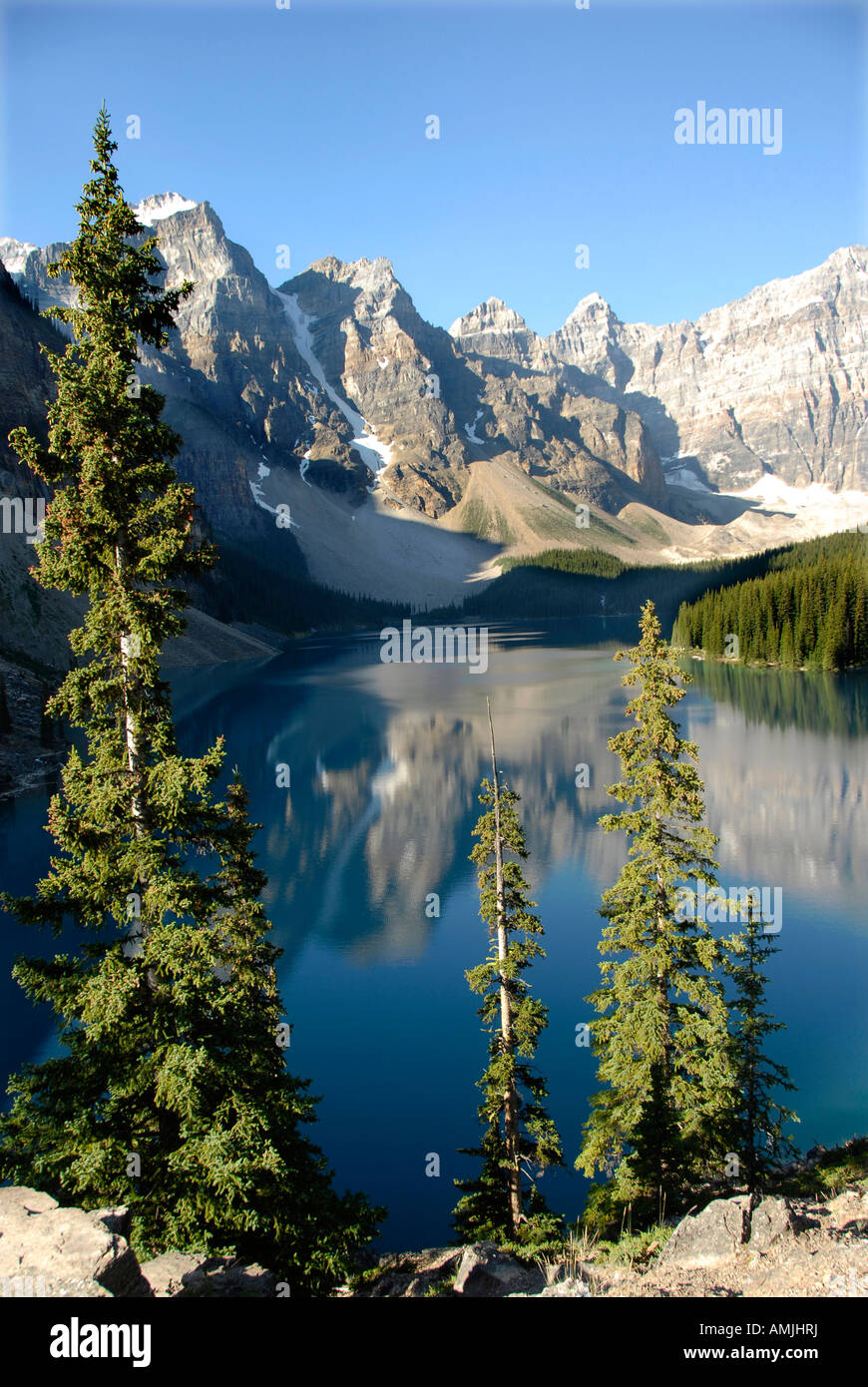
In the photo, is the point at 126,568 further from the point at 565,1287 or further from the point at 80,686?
the point at 565,1287

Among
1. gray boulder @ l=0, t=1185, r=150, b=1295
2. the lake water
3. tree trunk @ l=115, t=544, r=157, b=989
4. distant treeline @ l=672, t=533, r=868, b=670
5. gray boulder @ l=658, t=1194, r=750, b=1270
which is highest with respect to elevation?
distant treeline @ l=672, t=533, r=868, b=670

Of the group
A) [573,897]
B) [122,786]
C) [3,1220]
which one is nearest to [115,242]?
[122,786]

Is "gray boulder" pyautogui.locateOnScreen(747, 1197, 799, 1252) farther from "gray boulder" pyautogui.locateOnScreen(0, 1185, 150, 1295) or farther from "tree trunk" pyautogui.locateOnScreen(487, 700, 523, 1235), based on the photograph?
"gray boulder" pyautogui.locateOnScreen(0, 1185, 150, 1295)

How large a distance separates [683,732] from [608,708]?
14.6 metres

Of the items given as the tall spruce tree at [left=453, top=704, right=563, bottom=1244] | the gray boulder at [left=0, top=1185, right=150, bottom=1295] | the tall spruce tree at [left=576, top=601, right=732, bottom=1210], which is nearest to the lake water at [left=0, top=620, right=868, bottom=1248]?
the tall spruce tree at [left=453, top=704, right=563, bottom=1244]

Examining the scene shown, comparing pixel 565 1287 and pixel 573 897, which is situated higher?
pixel 565 1287

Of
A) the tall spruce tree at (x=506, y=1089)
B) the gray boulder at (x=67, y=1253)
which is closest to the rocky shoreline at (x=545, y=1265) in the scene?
the gray boulder at (x=67, y=1253)

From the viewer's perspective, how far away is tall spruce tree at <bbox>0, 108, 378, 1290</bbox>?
9070mm

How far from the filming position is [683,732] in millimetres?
59219

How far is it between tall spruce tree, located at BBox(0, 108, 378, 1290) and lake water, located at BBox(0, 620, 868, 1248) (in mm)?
8302

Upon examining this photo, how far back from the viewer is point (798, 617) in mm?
92812

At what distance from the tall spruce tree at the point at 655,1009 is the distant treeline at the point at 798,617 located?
80.5m

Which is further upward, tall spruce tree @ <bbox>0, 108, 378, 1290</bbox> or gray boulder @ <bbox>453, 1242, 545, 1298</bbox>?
tall spruce tree @ <bbox>0, 108, 378, 1290</bbox>
